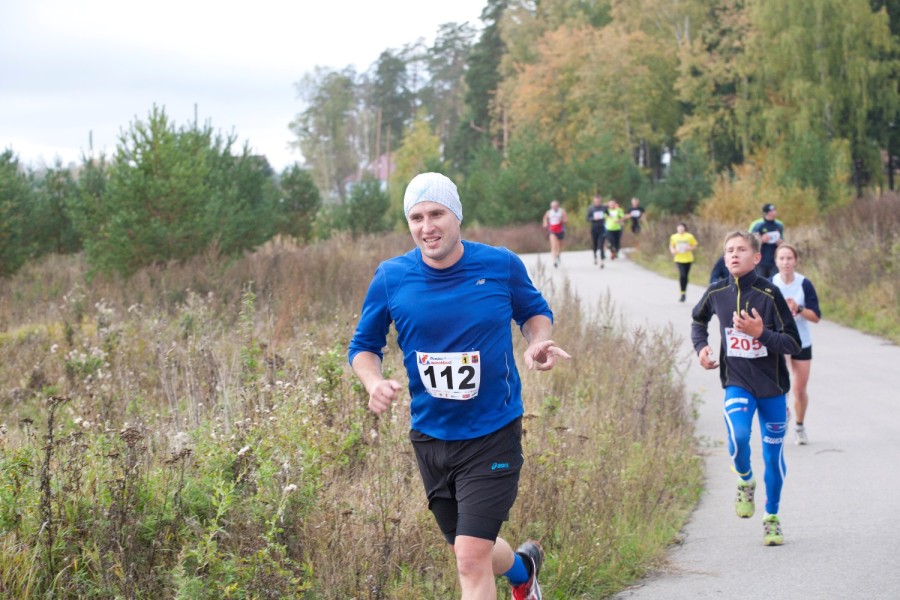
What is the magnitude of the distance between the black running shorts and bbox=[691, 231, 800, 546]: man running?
2.80m

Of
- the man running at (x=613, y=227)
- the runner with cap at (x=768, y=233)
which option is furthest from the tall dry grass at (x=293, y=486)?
the man running at (x=613, y=227)

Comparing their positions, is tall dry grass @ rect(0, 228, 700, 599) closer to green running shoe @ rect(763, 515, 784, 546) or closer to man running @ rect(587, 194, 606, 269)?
green running shoe @ rect(763, 515, 784, 546)

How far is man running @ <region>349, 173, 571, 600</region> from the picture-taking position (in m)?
4.43

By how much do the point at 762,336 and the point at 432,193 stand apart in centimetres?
322

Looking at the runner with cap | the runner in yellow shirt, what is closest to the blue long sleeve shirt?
the runner with cap

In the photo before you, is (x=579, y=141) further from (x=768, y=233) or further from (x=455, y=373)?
(x=455, y=373)

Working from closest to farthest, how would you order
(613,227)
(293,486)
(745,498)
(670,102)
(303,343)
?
(293,486), (745,498), (303,343), (613,227), (670,102)

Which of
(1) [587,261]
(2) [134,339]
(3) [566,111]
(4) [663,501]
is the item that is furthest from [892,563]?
(3) [566,111]

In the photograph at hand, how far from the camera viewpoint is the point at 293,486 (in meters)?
4.98

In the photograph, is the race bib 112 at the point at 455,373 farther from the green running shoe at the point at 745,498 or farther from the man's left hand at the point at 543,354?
the green running shoe at the point at 745,498

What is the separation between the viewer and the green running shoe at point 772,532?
686 centimetres

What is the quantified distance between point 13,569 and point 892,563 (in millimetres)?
4687

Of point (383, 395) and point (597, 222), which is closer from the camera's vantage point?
point (383, 395)

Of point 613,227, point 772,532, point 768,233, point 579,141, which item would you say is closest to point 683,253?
point 768,233
